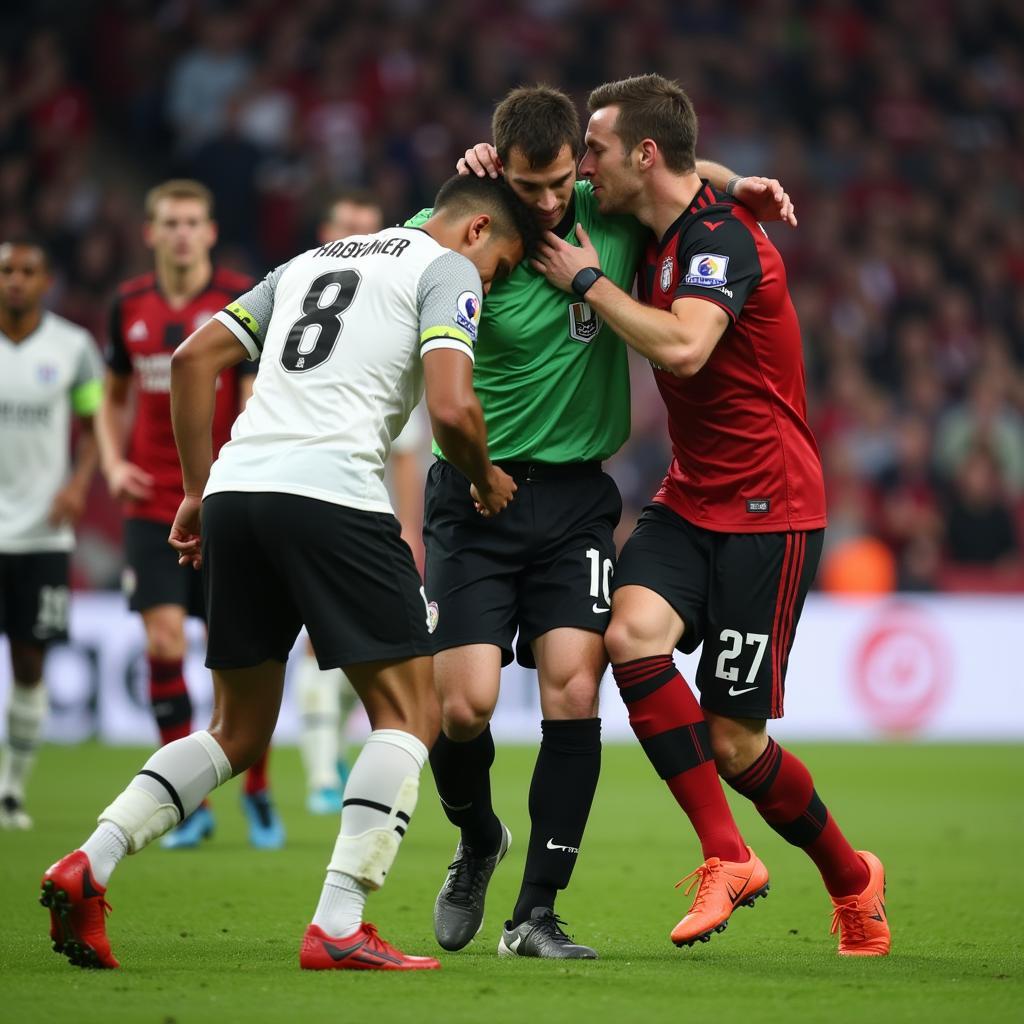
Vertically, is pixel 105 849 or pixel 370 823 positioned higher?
pixel 370 823

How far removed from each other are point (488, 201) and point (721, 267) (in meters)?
0.67

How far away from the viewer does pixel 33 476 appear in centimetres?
855

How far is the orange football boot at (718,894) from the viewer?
15.0 feet

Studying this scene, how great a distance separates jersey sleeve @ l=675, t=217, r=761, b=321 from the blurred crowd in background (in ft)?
29.3

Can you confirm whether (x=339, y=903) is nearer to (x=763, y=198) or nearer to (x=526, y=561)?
(x=526, y=561)

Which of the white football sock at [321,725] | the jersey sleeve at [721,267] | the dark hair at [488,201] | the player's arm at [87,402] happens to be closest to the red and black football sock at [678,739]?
the jersey sleeve at [721,267]

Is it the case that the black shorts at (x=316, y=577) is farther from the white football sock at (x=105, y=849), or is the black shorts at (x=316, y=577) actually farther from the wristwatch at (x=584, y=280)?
the wristwatch at (x=584, y=280)

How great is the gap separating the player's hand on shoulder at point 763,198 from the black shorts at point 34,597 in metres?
4.50

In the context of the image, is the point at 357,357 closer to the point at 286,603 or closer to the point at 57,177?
the point at 286,603

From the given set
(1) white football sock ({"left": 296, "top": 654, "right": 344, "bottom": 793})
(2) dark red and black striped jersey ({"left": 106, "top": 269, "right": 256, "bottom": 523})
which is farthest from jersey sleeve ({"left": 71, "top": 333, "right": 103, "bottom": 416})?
(1) white football sock ({"left": 296, "top": 654, "right": 344, "bottom": 793})

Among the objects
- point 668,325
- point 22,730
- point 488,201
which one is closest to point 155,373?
point 22,730

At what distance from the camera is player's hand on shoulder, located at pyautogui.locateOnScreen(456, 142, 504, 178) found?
4953 mm

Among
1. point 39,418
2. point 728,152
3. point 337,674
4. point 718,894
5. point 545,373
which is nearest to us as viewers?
point 718,894

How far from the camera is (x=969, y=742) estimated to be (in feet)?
43.5
